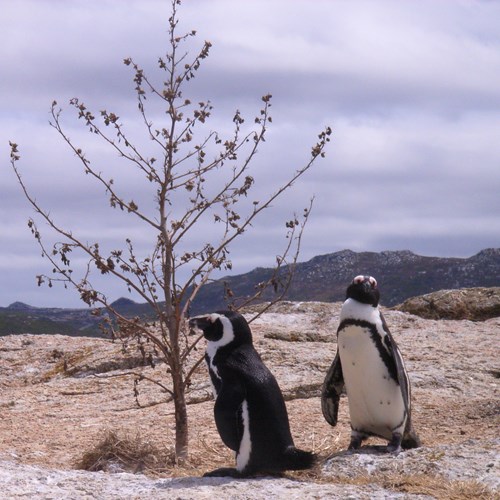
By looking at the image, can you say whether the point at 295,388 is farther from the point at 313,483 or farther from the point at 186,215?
the point at 313,483

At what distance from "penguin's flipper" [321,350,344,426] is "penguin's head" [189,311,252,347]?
5.04 ft

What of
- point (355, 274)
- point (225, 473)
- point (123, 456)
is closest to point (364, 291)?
point (225, 473)

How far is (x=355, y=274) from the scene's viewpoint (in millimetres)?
96375

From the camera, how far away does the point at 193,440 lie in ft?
28.4

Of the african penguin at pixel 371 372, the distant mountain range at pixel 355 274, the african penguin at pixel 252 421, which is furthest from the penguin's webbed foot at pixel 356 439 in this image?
the distant mountain range at pixel 355 274

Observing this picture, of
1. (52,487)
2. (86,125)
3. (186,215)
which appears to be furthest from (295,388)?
(52,487)

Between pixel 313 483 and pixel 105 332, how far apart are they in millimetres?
2776

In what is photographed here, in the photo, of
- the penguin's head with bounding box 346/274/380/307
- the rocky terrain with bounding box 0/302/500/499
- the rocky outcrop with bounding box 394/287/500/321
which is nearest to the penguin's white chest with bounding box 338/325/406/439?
the penguin's head with bounding box 346/274/380/307

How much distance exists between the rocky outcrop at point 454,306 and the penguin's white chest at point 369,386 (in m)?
6.86

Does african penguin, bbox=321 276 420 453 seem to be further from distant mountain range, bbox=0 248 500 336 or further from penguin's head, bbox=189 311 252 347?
distant mountain range, bbox=0 248 500 336

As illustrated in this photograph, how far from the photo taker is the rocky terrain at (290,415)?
5.90 m

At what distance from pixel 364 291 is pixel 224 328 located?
1.53 m

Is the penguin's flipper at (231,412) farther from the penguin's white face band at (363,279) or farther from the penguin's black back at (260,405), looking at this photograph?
the penguin's white face band at (363,279)

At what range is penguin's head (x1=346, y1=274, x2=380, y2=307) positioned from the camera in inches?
302
